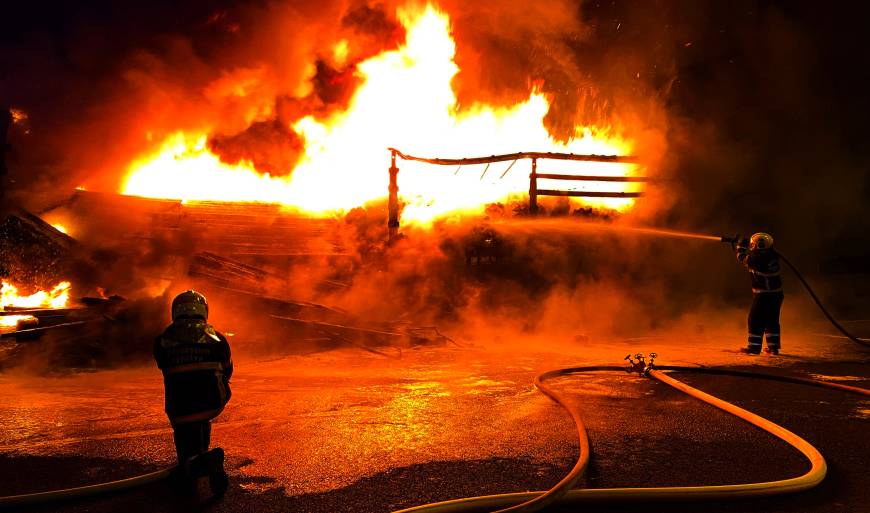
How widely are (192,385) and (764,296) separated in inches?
340

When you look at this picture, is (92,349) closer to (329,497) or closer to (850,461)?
(329,497)

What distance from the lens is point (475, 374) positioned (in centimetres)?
744

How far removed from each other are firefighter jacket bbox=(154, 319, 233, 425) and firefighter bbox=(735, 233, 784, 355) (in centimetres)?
816

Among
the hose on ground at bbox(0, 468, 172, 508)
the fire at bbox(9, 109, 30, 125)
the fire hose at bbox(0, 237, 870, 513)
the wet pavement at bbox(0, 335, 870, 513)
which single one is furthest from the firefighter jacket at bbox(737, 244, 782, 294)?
the fire at bbox(9, 109, 30, 125)

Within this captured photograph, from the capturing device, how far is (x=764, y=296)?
9.37m

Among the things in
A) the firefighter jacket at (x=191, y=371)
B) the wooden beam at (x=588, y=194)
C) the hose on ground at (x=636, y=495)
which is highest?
the wooden beam at (x=588, y=194)

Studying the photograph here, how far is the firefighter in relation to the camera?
919cm

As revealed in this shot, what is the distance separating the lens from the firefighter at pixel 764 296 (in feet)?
30.1

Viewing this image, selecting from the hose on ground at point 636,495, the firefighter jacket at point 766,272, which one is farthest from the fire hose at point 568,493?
the firefighter jacket at point 766,272

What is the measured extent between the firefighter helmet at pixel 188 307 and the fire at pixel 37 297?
7.64 m

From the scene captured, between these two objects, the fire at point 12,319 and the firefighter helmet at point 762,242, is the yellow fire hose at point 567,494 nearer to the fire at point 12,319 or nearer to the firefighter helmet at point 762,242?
the firefighter helmet at point 762,242

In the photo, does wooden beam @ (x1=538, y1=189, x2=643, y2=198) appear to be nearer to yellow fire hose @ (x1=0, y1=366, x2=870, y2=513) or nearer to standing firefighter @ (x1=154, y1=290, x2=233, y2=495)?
yellow fire hose @ (x1=0, y1=366, x2=870, y2=513)

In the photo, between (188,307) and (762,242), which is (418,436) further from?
(762,242)

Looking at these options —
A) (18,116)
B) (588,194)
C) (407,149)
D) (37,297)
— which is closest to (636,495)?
(588,194)
